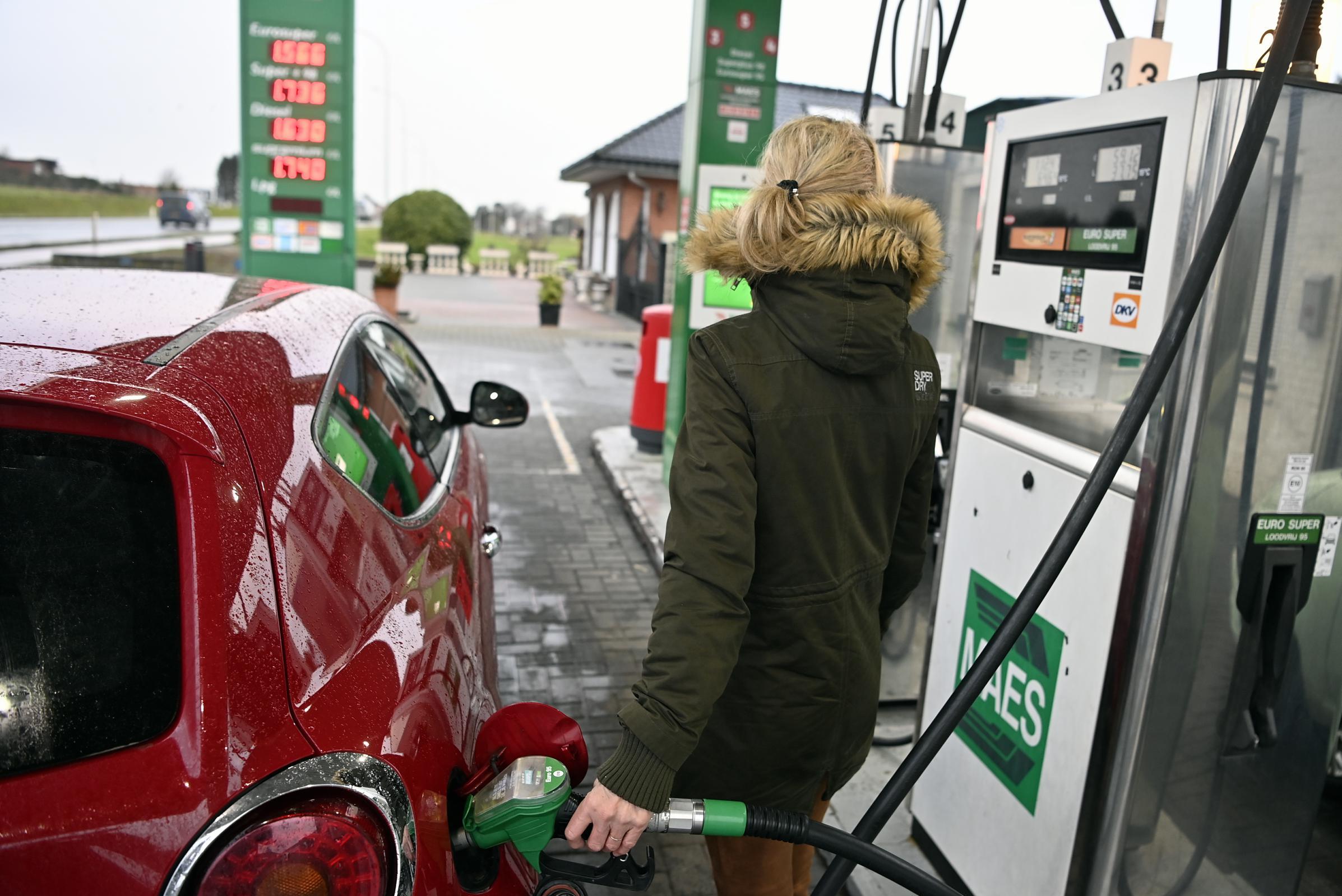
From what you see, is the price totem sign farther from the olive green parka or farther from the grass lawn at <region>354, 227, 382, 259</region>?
the grass lawn at <region>354, 227, 382, 259</region>

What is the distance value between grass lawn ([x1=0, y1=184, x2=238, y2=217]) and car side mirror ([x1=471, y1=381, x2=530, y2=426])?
12114 mm

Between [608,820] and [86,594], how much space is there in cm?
85

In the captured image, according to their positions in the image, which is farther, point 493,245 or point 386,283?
point 493,245

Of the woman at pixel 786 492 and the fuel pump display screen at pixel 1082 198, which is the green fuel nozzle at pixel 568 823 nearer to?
the woman at pixel 786 492

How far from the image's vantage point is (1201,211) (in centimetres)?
210

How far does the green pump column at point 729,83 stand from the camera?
702 centimetres

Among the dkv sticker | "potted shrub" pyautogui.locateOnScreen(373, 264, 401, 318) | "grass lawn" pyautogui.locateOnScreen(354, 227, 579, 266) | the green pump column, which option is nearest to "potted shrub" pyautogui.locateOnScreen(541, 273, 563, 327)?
"potted shrub" pyautogui.locateOnScreen(373, 264, 401, 318)

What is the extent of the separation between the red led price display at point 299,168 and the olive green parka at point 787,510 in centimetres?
783

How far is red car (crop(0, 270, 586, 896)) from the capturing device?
133 cm

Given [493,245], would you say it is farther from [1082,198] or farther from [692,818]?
[692,818]

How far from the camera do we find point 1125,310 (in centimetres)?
234

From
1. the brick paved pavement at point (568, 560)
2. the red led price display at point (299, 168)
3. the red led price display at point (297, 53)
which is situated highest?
the red led price display at point (297, 53)

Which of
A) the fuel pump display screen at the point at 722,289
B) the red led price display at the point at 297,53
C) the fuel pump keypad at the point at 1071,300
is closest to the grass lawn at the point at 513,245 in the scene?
the red led price display at the point at 297,53

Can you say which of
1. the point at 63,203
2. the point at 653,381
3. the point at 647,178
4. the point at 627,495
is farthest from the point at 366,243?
the point at 627,495
